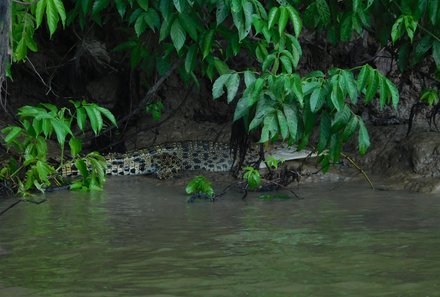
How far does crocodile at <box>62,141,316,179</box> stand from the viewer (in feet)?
32.4

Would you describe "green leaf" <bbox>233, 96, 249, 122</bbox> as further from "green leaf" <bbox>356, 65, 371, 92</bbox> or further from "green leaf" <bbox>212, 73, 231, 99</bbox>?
"green leaf" <bbox>356, 65, 371, 92</bbox>

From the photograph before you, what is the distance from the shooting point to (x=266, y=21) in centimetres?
559

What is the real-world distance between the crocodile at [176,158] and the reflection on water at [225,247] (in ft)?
8.36

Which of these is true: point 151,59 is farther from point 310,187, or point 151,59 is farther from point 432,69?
point 432,69

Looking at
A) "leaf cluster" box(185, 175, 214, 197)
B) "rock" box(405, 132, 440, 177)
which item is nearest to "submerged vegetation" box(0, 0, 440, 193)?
"leaf cluster" box(185, 175, 214, 197)

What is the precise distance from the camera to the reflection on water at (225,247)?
12.5ft

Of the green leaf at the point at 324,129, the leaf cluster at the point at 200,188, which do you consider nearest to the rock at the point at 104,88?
the leaf cluster at the point at 200,188

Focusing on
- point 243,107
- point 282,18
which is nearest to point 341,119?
point 243,107

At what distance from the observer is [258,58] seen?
6070mm

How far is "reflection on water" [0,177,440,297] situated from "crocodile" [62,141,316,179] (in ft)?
8.36

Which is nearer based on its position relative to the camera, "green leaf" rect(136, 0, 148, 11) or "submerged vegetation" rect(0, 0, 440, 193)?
"submerged vegetation" rect(0, 0, 440, 193)

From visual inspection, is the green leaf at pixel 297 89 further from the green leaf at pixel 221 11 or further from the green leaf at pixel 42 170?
the green leaf at pixel 42 170

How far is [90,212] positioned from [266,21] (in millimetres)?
2108

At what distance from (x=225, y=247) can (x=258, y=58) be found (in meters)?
1.79
